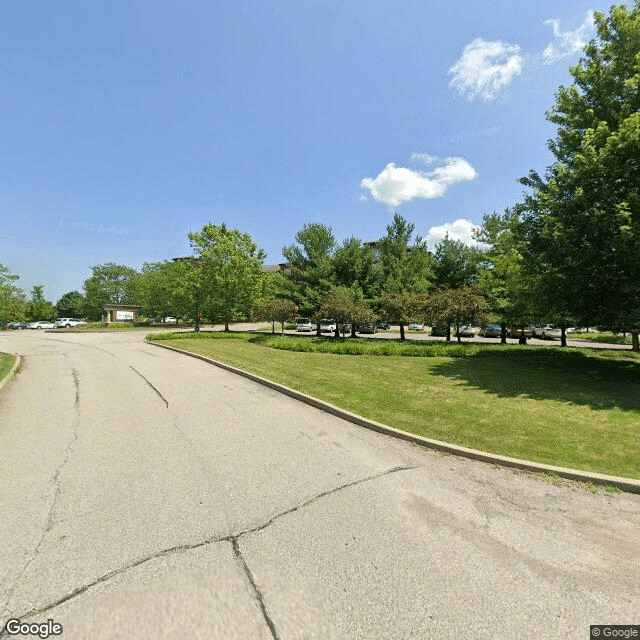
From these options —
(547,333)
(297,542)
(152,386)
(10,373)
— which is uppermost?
(547,333)

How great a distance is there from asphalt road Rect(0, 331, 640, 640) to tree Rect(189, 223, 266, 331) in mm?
25139

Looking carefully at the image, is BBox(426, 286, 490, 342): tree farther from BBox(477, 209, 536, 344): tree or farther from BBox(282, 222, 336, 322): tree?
BBox(282, 222, 336, 322): tree

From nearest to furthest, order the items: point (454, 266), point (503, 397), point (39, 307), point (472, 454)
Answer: point (472, 454), point (503, 397), point (454, 266), point (39, 307)

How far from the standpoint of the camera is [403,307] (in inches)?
795

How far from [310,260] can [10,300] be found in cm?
5822

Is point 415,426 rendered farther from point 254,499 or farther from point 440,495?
point 254,499

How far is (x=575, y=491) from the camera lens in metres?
4.16

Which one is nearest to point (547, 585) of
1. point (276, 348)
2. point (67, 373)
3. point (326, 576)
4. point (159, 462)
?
point (326, 576)

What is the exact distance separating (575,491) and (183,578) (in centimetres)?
495

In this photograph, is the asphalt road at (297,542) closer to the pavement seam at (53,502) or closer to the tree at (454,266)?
the pavement seam at (53,502)

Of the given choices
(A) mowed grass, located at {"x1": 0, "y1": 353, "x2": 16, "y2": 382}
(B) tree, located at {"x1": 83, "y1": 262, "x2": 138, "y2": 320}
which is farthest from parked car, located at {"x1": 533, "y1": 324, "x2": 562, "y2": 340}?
(B) tree, located at {"x1": 83, "y1": 262, "x2": 138, "y2": 320}

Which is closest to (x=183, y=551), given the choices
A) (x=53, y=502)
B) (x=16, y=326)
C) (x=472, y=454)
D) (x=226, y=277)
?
(x=53, y=502)

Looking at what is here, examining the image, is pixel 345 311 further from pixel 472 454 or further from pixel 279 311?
pixel 472 454

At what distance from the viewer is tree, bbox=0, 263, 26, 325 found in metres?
49.7
